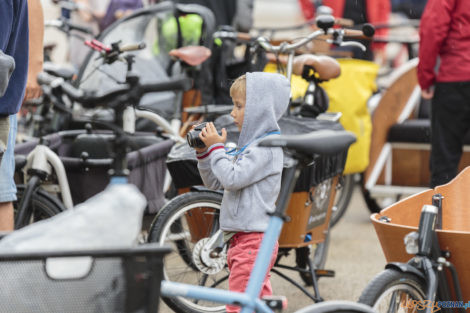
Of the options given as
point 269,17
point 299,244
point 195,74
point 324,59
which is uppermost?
point 324,59

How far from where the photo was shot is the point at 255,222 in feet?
10.6

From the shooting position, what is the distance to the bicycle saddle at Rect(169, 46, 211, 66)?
5.52 meters

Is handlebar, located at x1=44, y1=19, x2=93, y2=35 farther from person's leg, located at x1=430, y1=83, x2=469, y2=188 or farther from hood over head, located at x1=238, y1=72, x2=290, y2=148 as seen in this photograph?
hood over head, located at x1=238, y1=72, x2=290, y2=148

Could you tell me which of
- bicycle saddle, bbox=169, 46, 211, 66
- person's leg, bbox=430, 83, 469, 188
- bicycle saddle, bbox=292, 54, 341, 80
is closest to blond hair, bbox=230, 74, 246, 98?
bicycle saddle, bbox=292, 54, 341, 80

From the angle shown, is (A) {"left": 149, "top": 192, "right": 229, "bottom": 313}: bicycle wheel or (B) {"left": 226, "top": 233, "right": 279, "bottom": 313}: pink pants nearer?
(B) {"left": 226, "top": 233, "right": 279, "bottom": 313}: pink pants

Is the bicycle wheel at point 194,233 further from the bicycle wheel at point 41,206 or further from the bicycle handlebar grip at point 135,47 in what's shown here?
the bicycle handlebar grip at point 135,47

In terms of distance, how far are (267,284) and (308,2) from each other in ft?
21.7

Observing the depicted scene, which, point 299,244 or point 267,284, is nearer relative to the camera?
point 267,284

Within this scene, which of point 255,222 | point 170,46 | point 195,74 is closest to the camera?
point 255,222

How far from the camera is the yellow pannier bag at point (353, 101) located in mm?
5988

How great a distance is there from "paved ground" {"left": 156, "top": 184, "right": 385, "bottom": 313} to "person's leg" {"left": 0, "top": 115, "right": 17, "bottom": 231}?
1.03 metres

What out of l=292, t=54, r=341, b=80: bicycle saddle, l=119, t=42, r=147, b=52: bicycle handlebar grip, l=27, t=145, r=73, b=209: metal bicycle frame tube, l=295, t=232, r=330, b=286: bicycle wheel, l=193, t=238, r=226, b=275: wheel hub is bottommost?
l=295, t=232, r=330, b=286: bicycle wheel

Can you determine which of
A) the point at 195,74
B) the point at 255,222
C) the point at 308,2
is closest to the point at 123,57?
the point at 195,74

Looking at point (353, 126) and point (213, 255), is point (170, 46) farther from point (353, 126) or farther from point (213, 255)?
point (213, 255)
